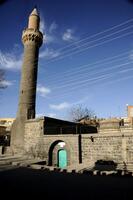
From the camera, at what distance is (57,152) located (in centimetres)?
2369

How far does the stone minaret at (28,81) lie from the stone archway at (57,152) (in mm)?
5242

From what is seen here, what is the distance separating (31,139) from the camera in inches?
1037

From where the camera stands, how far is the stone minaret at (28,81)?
28.2 meters

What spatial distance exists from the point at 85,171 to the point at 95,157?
493cm

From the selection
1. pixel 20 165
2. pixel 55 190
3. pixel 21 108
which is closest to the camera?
pixel 55 190

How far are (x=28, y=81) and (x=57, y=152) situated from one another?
11.1m

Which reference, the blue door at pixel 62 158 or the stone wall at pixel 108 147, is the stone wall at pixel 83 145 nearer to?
the stone wall at pixel 108 147

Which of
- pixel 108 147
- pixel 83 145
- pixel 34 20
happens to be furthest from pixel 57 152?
pixel 34 20

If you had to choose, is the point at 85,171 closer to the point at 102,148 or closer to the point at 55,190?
the point at 102,148

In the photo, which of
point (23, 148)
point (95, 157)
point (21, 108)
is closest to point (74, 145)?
point (95, 157)

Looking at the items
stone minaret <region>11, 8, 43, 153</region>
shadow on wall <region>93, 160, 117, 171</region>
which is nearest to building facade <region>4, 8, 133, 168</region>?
stone minaret <region>11, 8, 43, 153</region>

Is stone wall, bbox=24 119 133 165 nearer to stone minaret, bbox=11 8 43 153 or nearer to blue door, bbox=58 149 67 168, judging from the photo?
blue door, bbox=58 149 67 168

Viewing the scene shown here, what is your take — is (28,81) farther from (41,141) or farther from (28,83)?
(41,141)

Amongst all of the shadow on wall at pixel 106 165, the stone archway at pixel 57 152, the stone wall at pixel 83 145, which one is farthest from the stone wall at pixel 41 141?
the shadow on wall at pixel 106 165
